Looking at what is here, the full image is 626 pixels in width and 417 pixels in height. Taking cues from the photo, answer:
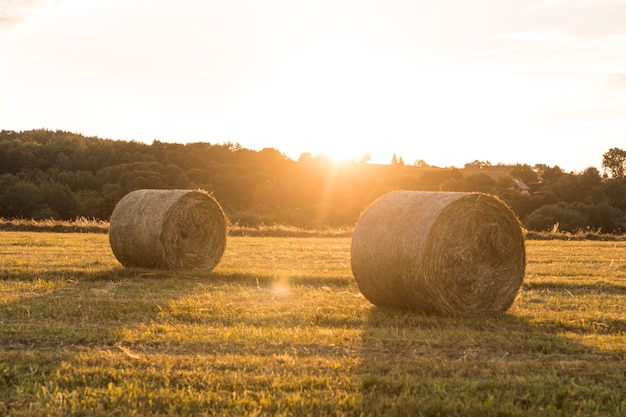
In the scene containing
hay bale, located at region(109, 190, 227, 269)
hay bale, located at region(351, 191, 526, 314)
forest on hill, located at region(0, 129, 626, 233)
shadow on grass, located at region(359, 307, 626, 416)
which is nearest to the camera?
shadow on grass, located at region(359, 307, 626, 416)

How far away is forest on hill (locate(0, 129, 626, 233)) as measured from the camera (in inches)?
1901

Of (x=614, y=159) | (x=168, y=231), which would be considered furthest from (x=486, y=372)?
(x=614, y=159)

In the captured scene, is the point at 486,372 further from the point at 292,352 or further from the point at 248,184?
the point at 248,184

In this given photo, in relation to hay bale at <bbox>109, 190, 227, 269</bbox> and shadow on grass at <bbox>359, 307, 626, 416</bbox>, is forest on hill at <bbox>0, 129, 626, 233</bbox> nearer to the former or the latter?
hay bale at <bbox>109, 190, 227, 269</bbox>

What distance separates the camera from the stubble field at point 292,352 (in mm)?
5781

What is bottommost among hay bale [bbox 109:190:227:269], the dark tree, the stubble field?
the stubble field

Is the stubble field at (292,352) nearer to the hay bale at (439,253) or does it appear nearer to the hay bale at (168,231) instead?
the hay bale at (439,253)

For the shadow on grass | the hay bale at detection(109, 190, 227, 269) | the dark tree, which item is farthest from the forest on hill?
the shadow on grass

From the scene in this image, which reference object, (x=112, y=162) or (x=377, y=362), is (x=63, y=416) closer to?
(x=377, y=362)

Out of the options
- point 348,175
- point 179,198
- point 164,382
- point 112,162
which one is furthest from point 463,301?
point 348,175

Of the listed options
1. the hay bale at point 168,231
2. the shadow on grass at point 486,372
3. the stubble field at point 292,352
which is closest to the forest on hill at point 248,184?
the hay bale at point 168,231

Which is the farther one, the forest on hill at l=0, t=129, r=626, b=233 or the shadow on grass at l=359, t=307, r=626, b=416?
the forest on hill at l=0, t=129, r=626, b=233

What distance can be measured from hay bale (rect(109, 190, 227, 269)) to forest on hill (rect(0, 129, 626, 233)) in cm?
2899

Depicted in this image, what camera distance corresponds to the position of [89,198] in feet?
160
